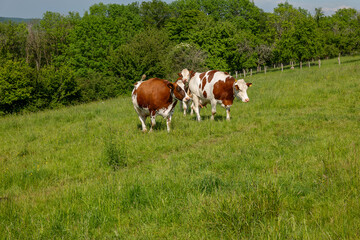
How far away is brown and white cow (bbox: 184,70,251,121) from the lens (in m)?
11.8

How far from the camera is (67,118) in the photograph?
15.4m

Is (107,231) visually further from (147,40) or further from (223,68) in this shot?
(223,68)

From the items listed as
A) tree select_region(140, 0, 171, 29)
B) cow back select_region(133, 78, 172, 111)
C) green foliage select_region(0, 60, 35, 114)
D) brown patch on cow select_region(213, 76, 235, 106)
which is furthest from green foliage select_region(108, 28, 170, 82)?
tree select_region(140, 0, 171, 29)

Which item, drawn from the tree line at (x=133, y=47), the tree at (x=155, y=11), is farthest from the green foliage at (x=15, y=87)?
the tree at (x=155, y=11)

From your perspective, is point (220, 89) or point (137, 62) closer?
point (220, 89)

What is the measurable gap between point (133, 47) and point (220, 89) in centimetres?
2821

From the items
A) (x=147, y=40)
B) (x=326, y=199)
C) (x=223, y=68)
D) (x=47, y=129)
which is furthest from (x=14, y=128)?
(x=223, y=68)

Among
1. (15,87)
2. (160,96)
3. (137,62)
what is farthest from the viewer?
(137,62)

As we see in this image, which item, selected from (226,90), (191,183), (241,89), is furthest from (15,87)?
(191,183)

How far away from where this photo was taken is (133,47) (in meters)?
37.4

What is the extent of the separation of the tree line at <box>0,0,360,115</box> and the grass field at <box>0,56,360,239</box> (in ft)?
83.8

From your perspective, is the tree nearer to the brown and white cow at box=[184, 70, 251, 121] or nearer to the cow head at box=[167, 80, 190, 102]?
the brown and white cow at box=[184, 70, 251, 121]

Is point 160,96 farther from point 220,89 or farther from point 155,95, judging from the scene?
point 220,89

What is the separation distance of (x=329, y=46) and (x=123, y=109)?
173 ft
